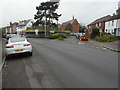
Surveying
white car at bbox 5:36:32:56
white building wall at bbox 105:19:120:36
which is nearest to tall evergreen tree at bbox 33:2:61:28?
white building wall at bbox 105:19:120:36

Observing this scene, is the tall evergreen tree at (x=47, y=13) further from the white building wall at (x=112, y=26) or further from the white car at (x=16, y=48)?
the white car at (x=16, y=48)

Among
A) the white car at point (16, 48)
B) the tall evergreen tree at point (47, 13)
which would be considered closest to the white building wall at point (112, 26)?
the tall evergreen tree at point (47, 13)

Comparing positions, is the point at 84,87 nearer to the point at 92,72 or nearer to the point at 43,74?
the point at 92,72

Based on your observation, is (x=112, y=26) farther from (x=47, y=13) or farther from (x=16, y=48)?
(x=16, y=48)

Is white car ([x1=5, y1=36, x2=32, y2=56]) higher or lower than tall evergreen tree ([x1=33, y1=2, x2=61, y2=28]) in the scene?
lower

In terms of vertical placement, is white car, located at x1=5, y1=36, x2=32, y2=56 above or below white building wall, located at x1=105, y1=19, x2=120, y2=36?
below

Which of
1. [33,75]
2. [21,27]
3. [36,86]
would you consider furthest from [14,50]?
[21,27]

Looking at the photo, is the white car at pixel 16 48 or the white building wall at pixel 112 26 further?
the white building wall at pixel 112 26

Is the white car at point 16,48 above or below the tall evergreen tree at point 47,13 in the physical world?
below

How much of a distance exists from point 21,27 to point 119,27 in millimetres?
60009

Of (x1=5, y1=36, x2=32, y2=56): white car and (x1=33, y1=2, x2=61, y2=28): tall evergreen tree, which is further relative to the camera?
(x1=33, y1=2, x2=61, y2=28): tall evergreen tree

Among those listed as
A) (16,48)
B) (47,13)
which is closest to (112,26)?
(47,13)

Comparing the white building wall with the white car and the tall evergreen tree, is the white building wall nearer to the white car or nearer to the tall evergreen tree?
the tall evergreen tree

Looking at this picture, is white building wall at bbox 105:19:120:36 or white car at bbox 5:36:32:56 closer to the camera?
white car at bbox 5:36:32:56
